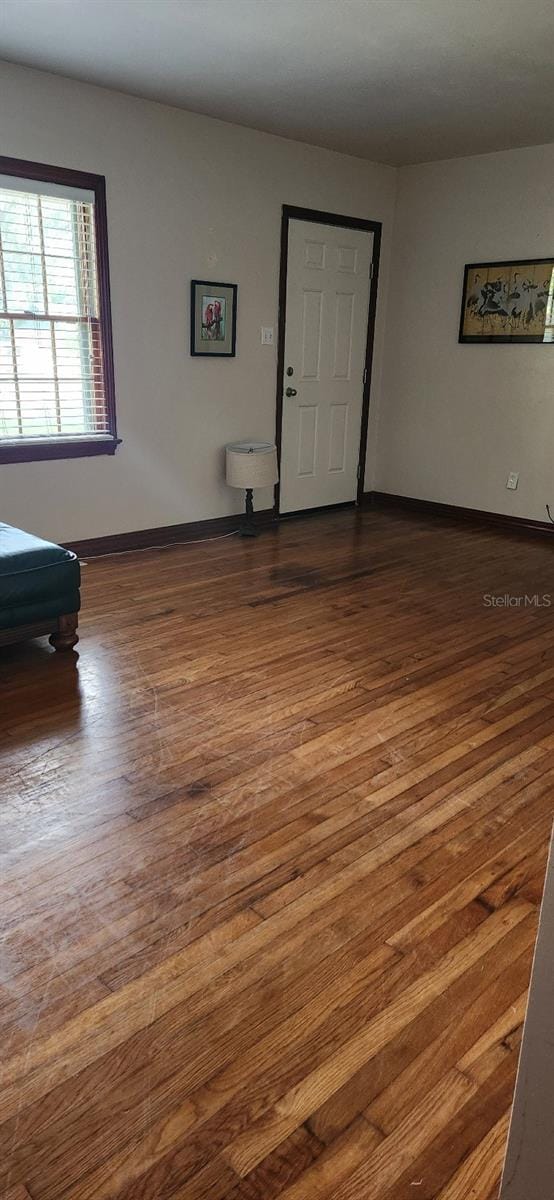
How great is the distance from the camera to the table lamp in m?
5.32

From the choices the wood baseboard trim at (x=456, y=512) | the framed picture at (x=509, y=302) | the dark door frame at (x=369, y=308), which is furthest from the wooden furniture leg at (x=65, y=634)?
the framed picture at (x=509, y=302)

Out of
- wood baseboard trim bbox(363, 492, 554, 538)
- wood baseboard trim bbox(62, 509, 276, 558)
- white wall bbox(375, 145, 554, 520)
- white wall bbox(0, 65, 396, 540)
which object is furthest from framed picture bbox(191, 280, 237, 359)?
wood baseboard trim bbox(363, 492, 554, 538)

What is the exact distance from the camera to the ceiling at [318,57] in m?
3.28

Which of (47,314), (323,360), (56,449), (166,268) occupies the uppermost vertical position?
(166,268)

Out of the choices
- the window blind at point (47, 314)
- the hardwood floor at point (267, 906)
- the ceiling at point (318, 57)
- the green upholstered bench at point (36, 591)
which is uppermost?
the ceiling at point (318, 57)

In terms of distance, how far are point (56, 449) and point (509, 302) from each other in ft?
11.1

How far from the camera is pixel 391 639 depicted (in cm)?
368

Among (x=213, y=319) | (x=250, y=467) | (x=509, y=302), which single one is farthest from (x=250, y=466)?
(x=509, y=302)

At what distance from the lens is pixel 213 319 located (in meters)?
5.21

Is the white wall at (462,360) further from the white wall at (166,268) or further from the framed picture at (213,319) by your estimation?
the framed picture at (213,319)

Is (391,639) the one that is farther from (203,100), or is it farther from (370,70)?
(203,100)

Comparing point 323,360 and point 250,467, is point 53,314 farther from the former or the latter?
point 323,360

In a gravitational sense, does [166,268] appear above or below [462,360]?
above

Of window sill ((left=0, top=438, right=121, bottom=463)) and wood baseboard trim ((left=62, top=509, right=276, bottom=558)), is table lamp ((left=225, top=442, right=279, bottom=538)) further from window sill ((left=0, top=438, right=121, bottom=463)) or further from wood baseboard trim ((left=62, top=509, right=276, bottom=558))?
window sill ((left=0, top=438, right=121, bottom=463))
